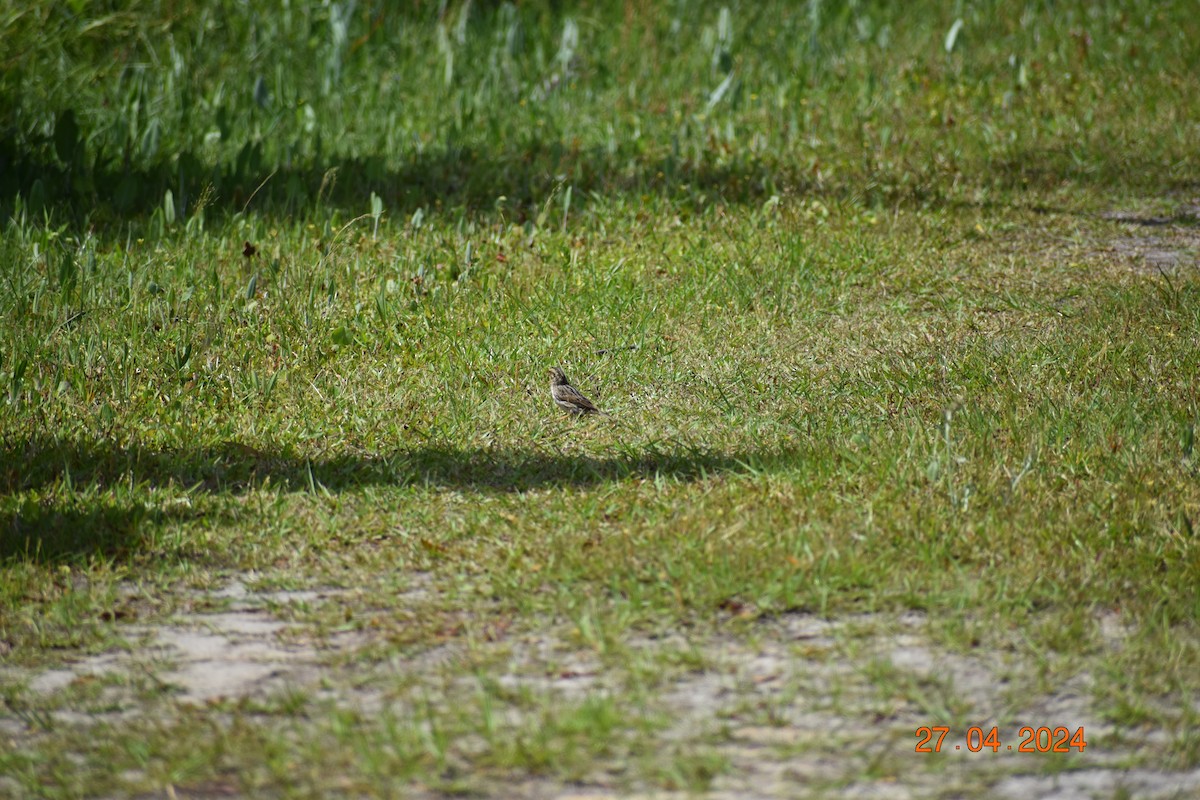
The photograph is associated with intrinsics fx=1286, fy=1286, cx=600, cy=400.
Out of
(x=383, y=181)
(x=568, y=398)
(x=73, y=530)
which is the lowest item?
(x=73, y=530)

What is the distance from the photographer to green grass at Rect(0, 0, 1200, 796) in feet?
11.7

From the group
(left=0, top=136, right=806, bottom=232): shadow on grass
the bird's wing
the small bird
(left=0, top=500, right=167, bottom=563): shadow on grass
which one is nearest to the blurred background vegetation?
(left=0, top=136, right=806, bottom=232): shadow on grass

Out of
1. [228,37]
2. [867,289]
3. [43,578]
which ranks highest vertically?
[228,37]

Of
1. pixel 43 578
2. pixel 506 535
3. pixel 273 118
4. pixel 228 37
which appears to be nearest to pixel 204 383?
pixel 43 578

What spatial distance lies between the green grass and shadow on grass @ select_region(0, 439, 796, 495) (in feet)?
0.07

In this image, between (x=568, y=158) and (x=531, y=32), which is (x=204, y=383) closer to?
(x=568, y=158)

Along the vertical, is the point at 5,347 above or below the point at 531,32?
below

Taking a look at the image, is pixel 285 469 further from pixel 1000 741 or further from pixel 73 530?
pixel 1000 741

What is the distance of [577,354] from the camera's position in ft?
19.1

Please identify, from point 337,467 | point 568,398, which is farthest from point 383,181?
point 337,467

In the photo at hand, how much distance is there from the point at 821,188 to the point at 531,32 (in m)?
3.59

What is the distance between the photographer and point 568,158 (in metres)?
8.22

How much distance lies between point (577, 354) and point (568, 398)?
2.18ft

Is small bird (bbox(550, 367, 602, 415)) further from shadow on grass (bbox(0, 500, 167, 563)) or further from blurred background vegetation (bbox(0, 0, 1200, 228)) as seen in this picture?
blurred background vegetation (bbox(0, 0, 1200, 228))
